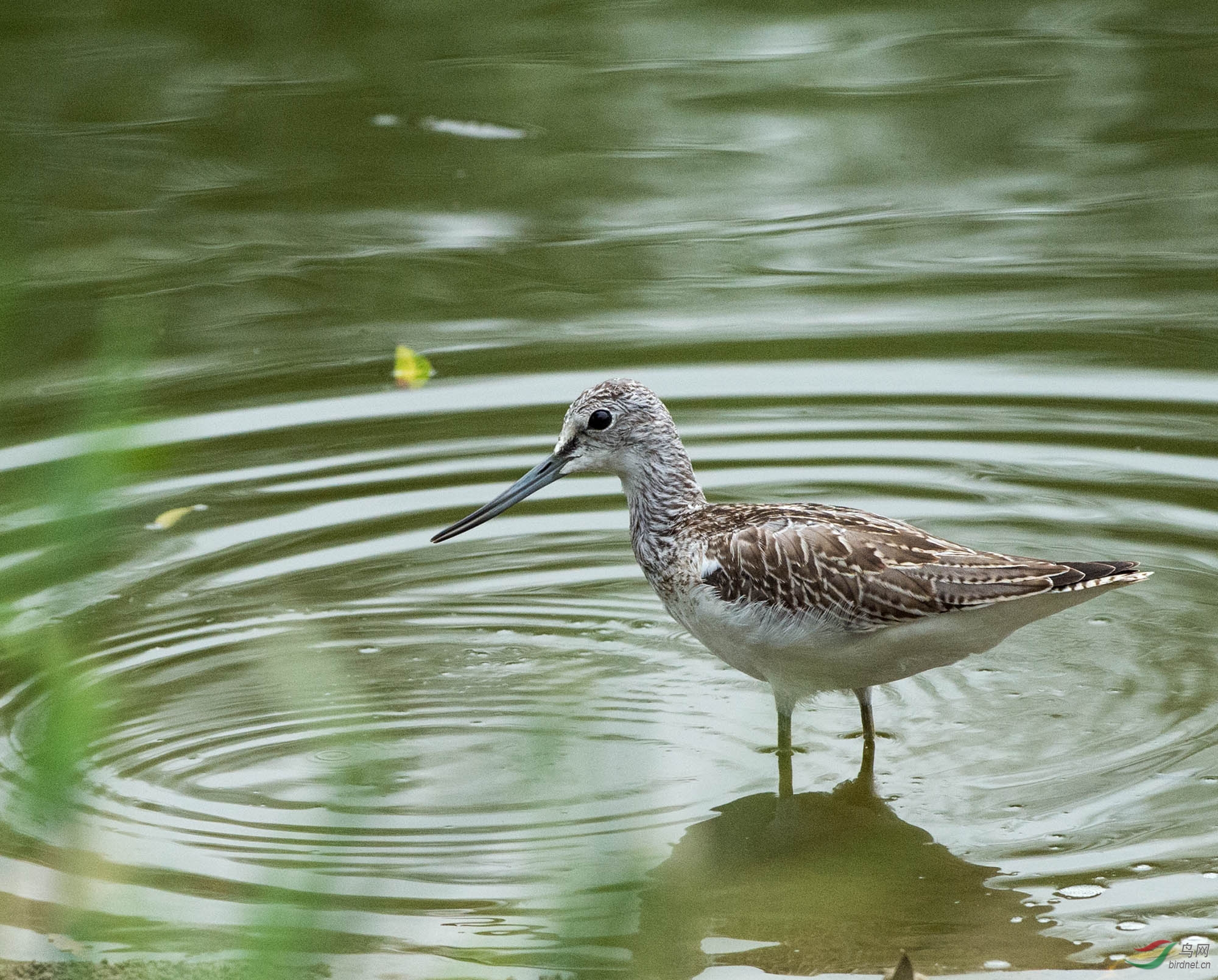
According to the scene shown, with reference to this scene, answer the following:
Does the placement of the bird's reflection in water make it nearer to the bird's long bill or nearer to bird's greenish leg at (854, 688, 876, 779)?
bird's greenish leg at (854, 688, 876, 779)

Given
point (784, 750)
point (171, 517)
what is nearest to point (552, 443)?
point (171, 517)

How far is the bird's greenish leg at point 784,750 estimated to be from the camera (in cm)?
661

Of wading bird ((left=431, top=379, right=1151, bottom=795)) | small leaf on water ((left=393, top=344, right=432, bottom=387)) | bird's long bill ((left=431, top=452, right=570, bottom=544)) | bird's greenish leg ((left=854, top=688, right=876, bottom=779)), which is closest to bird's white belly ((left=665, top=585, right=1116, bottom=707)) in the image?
wading bird ((left=431, top=379, right=1151, bottom=795))

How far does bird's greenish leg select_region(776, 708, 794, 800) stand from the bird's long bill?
1.41m

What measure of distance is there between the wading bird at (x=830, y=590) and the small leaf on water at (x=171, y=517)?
2.61m

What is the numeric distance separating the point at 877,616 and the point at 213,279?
653 centimetres

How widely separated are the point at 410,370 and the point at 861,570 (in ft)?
15.0

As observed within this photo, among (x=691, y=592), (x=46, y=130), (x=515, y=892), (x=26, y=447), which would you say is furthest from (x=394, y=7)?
(x=515, y=892)

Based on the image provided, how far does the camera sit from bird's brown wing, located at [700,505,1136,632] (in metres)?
6.08

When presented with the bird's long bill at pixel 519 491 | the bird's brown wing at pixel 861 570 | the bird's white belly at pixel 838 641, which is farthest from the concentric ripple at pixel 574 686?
the bird's brown wing at pixel 861 570

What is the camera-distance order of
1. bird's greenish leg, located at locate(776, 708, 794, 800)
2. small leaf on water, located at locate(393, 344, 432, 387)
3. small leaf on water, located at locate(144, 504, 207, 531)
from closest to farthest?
1. bird's greenish leg, located at locate(776, 708, 794, 800)
2. small leaf on water, located at locate(144, 504, 207, 531)
3. small leaf on water, located at locate(393, 344, 432, 387)

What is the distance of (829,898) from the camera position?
5.77m

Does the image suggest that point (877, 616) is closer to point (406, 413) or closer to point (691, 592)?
point (691, 592)

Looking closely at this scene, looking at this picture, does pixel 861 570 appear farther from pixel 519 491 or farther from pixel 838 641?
pixel 519 491
